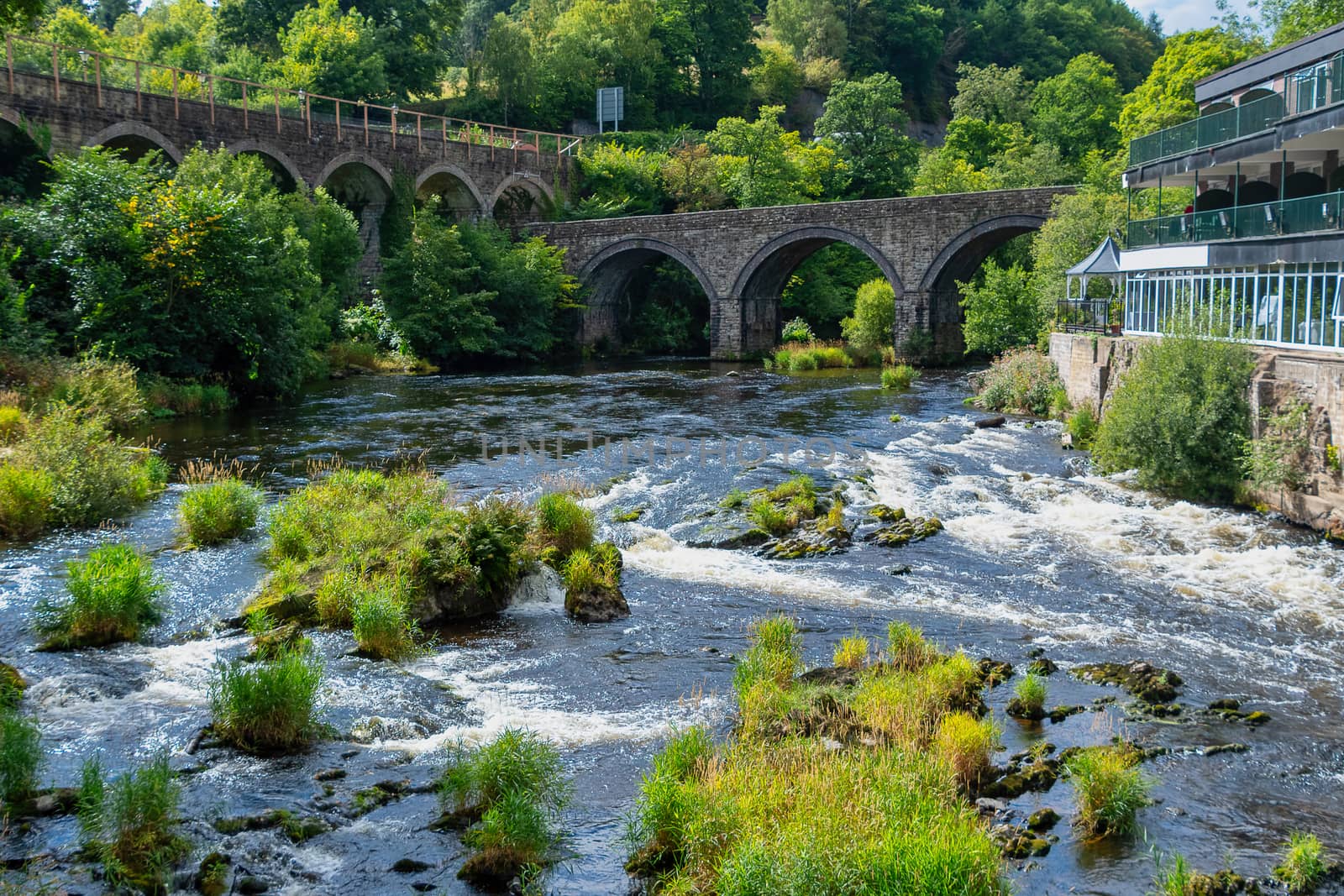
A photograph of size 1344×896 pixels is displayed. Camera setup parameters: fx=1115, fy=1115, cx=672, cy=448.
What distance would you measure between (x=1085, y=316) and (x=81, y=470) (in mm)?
22138

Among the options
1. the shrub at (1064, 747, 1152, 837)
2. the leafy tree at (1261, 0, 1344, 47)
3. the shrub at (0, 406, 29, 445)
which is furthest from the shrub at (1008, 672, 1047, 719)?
the leafy tree at (1261, 0, 1344, 47)

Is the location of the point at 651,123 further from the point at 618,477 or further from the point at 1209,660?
the point at 1209,660

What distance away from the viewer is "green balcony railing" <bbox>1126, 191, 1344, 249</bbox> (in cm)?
1709

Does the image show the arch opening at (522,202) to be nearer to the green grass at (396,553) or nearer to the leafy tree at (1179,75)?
the leafy tree at (1179,75)

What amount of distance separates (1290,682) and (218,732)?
8.59m

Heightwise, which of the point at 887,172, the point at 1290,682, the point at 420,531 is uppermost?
the point at 887,172

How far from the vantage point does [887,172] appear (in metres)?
54.0

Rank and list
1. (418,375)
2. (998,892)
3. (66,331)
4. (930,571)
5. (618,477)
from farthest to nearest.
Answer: (418,375) < (66,331) < (618,477) < (930,571) < (998,892)

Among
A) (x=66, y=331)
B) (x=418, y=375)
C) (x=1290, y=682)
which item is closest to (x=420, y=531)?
(x=1290, y=682)

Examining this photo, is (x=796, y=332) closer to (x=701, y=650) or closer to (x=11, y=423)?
(x=11, y=423)

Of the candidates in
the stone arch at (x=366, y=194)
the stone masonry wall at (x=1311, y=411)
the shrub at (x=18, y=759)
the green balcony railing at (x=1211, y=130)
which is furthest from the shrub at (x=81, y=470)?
the stone arch at (x=366, y=194)

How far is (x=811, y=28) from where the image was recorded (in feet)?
258

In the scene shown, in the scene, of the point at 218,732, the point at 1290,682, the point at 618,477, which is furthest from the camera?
the point at 618,477

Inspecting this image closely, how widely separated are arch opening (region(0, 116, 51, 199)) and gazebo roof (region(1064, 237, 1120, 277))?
26.5 metres
